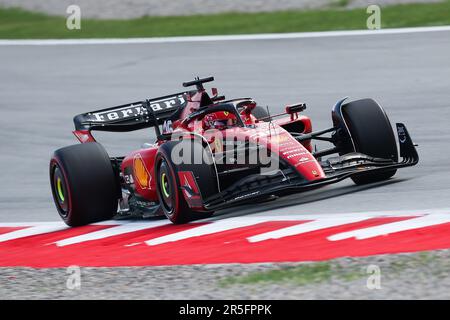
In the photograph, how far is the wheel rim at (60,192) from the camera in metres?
10.2

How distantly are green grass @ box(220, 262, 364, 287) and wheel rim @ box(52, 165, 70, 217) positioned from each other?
3.66m

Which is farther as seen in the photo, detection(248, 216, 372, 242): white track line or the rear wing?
the rear wing

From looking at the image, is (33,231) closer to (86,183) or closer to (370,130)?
(86,183)

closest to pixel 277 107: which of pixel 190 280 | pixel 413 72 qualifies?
pixel 413 72

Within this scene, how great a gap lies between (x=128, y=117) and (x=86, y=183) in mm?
1091

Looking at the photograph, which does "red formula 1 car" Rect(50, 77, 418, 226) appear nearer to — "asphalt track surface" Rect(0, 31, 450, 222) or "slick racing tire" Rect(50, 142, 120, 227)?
"slick racing tire" Rect(50, 142, 120, 227)

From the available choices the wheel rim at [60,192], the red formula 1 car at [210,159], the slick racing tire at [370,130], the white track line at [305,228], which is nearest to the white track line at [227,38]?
the red formula 1 car at [210,159]

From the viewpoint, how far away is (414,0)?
20641 mm

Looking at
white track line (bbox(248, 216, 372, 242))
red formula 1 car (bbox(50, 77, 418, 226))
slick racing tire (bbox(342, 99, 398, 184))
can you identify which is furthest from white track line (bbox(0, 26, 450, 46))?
white track line (bbox(248, 216, 372, 242))

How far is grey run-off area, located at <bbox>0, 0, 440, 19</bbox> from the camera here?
2114 cm

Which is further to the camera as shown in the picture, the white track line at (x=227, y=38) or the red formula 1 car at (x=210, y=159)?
the white track line at (x=227, y=38)

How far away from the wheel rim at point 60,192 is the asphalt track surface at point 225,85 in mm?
620

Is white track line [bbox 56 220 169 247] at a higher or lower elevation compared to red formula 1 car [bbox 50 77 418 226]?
lower

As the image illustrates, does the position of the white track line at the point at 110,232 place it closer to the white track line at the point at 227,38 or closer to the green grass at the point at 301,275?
the green grass at the point at 301,275
